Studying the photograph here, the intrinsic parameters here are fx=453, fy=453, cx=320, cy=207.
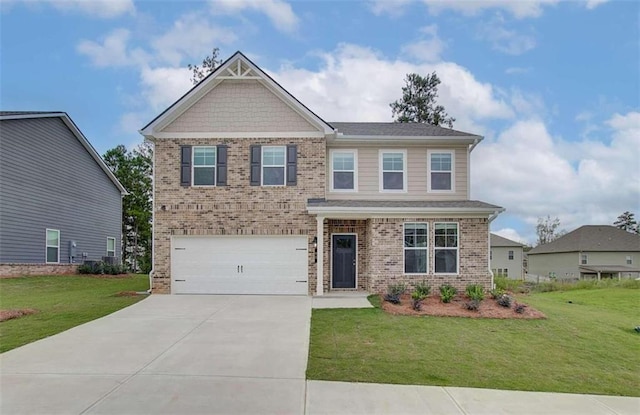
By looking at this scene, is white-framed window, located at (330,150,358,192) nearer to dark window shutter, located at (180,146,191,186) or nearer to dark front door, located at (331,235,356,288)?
dark front door, located at (331,235,356,288)

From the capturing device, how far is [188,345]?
8.23 metres

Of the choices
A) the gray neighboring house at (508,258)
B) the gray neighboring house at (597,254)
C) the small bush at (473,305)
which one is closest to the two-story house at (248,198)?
the small bush at (473,305)

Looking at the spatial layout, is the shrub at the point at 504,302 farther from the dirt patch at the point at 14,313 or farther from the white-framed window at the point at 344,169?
the dirt patch at the point at 14,313

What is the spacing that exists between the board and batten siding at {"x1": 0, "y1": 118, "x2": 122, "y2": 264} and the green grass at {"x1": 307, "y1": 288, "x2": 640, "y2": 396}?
577 inches

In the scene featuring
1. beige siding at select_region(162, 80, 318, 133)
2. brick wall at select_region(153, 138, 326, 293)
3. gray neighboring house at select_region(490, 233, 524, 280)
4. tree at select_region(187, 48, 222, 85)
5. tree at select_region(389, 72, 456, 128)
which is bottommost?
gray neighboring house at select_region(490, 233, 524, 280)

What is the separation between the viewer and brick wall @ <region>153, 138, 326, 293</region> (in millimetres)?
14727

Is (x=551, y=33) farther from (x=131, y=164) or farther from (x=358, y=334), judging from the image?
(x=131, y=164)

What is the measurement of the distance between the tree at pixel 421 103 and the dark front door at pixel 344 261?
17110mm

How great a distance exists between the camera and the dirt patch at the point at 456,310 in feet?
37.1

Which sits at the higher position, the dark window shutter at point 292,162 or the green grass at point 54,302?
the dark window shutter at point 292,162

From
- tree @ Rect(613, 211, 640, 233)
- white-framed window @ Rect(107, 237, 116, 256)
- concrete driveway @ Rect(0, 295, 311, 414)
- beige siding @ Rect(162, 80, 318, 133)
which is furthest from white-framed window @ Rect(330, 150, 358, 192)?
tree @ Rect(613, 211, 640, 233)

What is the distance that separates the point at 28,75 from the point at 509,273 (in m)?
43.4

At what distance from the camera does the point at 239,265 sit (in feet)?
48.5

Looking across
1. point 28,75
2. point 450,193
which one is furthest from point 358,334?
point 28,75
